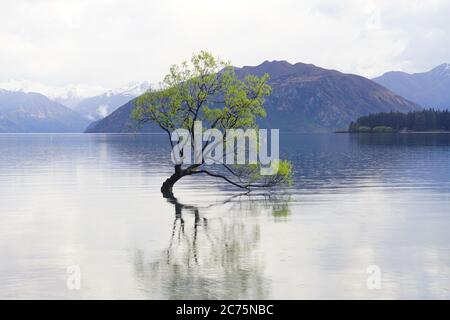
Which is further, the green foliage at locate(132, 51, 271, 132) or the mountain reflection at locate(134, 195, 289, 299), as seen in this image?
the green foliage at locate(132, 51, 271, 132)

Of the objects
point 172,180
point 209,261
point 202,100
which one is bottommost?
point 209,261

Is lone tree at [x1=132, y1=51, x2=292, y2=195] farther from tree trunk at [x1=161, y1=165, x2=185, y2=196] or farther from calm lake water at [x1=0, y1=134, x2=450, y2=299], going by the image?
calm lake water at [x1=0, y1=134, x2=450, y2=299]

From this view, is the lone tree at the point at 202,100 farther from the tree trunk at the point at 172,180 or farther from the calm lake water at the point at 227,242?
the calm lake water at the point at 227,242

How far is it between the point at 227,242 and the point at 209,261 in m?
4.96

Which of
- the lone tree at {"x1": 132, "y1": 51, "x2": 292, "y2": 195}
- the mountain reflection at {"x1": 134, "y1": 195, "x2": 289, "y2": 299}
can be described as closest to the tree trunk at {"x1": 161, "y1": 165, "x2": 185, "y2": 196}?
the lone tree at {"x1": 132, "y1": 51, "x2": 292, "y2": 195}

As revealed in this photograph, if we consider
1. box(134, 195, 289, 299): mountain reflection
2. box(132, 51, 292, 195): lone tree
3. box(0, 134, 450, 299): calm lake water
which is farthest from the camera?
box(132, 51, 292, 195): lone tree

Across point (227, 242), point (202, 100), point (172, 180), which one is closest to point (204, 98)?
point (202, 100)

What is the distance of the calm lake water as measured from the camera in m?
23.9

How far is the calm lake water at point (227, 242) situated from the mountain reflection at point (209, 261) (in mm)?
54

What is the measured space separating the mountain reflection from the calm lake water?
0.18ft

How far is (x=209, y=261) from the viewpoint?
2859 cm

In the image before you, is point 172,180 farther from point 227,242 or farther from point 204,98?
point 227,242
